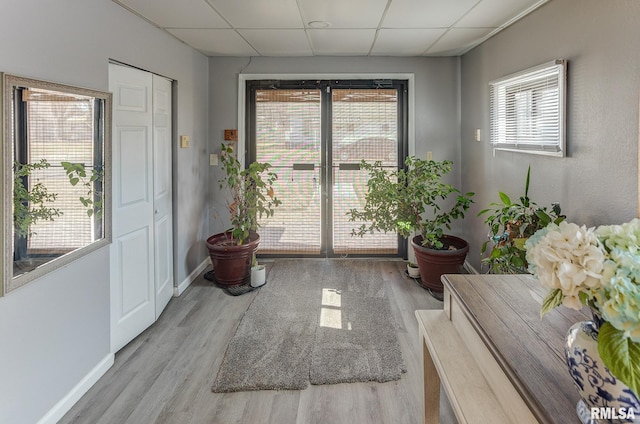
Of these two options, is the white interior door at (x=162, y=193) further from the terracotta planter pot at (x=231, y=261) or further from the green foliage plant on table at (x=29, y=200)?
the green foliage plant on table at (x=29, y=200)

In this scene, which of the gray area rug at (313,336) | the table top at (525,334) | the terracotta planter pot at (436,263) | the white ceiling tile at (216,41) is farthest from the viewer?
the terracotta planter pot at (436,263)

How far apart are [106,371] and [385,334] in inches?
73.0

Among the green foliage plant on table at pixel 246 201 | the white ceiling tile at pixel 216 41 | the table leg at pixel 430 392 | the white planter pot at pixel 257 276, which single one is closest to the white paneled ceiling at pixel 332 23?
the white ceiling tile at pixel 216 41

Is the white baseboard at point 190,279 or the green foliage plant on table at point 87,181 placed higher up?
the green foliage plant on table at point 87,181

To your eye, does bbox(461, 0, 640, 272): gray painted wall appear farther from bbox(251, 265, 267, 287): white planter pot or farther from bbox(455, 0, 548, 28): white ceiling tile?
bbox(251, 265, 267, 287): white planter pot

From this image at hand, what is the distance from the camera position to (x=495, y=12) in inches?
113

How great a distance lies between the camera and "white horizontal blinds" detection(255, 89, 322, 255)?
4598mm

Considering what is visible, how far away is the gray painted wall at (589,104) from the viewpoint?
1896 millimetres

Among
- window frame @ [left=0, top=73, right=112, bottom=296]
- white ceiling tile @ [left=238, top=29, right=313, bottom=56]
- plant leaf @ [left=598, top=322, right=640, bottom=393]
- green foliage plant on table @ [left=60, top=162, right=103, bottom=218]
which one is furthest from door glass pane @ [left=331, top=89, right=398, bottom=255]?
plant leaf @ [left=598, top=322, right=640, bottom=393]

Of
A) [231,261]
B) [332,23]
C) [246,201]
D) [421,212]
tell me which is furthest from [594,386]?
[246,201]

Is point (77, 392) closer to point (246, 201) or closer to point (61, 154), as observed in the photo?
point (61, 154)

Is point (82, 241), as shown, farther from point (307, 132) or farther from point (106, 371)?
point (307, 132)

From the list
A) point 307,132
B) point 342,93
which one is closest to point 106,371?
point 307,132

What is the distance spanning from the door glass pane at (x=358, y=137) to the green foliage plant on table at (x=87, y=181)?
2.75 metres
